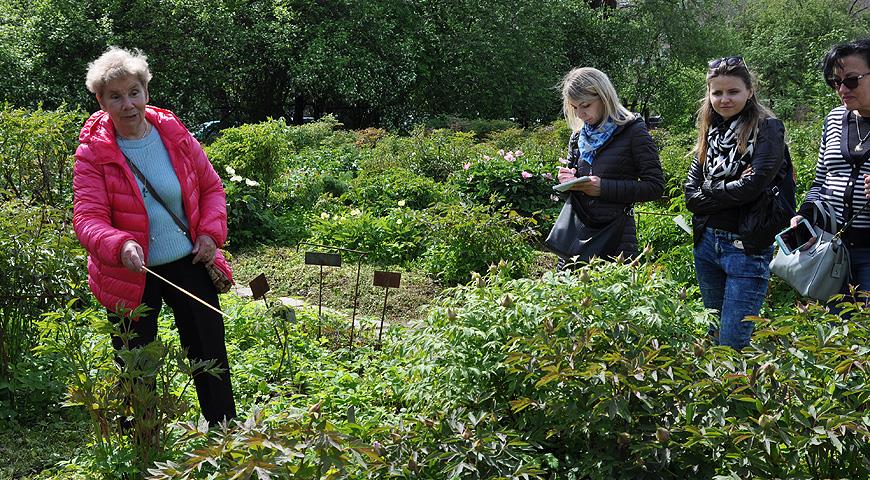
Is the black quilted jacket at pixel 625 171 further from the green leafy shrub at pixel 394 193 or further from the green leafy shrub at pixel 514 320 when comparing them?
the green leafy shrub at pixel 394 193

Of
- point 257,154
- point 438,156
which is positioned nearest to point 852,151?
point 257,154

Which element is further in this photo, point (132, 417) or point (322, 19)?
point (322, 19)

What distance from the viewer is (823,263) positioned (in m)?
3.37

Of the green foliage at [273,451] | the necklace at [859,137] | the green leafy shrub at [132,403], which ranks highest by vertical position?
the necklace at [859,137]

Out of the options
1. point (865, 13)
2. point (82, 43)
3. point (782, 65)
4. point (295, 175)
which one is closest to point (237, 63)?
point (82, 43)

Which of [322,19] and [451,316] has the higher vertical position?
[322,19]

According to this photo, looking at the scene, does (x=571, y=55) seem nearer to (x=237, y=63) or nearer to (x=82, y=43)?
(x=237, y=63)

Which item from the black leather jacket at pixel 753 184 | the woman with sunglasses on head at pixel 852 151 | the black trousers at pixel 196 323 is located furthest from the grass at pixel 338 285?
the woman with sunglasses on head at pixel 852 151

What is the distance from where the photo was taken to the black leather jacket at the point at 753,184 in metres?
3.45

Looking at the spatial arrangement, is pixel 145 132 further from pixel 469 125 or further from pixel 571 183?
pixel 469 125

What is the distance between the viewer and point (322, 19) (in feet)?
61.0

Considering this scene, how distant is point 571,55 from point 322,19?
348 inches

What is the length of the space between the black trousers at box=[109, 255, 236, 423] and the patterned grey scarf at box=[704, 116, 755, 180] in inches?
84.1

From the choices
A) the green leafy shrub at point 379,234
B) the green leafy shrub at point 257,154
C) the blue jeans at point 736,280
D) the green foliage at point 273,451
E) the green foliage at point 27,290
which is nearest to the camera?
the green foliage at point 273,451
